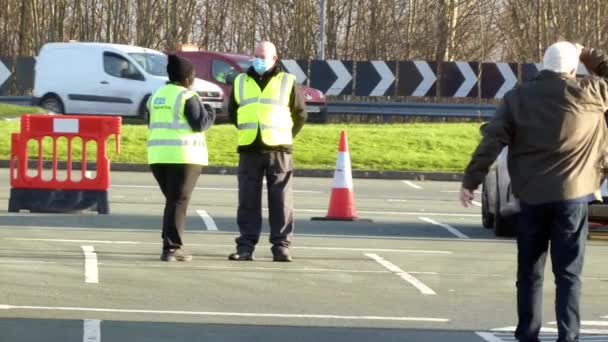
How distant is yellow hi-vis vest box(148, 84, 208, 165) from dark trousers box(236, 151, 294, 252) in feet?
1.33

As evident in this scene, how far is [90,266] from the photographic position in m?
12.6

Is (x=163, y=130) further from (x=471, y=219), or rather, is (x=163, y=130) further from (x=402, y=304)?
(x=471, y=219)

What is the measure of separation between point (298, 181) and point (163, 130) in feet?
35.5

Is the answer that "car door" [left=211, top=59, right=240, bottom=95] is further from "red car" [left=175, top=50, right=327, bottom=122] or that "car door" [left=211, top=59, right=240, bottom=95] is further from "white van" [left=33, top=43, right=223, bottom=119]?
"white van" [left=33, top=43, right=223, bottom=119]

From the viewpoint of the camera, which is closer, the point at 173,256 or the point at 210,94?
the point at 173,256

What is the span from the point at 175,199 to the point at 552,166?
492cm

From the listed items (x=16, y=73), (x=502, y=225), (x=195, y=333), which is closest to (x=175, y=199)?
(x=195, y=333)

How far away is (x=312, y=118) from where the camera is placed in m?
33.9

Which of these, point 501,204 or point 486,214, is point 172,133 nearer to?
point 501,204

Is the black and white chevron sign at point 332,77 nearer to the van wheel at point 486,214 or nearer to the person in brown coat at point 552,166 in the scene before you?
the van wheel at point 486,214

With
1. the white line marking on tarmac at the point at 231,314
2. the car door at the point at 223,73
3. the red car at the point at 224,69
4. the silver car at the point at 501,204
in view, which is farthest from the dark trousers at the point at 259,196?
the car door at the point at 223,73

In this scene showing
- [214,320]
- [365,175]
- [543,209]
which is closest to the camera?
[543,209]

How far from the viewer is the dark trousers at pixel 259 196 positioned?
1337 centimetres

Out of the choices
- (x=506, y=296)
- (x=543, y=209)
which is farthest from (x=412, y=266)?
(x=543, y=209)
